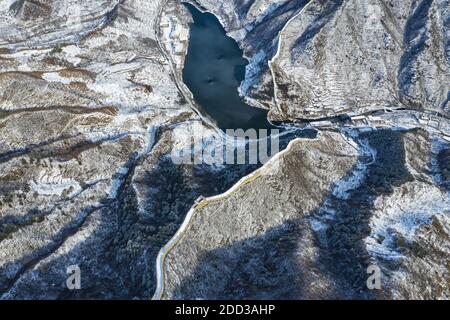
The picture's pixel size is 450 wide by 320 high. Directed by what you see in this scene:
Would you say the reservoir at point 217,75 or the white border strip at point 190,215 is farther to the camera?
the reservoir at point 217,75

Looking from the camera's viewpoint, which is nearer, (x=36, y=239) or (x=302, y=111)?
(x=36, y=239)

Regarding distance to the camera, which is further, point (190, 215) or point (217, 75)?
point (217, 75)

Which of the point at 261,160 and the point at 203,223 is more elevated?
the point at 261,160

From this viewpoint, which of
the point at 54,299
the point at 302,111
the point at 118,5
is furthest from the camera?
the point at 118,5

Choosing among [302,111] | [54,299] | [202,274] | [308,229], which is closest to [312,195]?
[308,229]

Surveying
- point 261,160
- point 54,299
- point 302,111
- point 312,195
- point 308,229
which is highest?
point 302,111

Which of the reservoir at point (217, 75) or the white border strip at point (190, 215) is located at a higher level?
the reservoir at point (217, 75)
